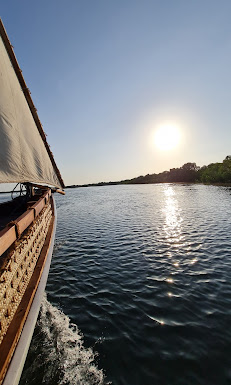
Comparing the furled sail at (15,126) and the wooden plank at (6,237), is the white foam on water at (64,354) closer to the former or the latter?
the wooden plank at (6,237)

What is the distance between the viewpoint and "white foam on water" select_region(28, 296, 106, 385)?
401cm

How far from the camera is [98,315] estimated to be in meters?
6.16

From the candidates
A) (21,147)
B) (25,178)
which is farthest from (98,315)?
(21,147)

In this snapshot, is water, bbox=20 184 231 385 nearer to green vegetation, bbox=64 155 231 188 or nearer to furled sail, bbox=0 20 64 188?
furled sail, bbox=0 20 64 188

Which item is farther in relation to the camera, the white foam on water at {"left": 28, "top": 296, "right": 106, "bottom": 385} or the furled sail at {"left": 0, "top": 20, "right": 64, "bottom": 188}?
the furled sail at {"left": 0, "top": 20, "right": 64, "bottom": 188}

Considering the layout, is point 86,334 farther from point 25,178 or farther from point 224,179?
point 224,179

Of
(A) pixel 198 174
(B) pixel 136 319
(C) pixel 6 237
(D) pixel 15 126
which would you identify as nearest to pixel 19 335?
(C) pixel 6 237

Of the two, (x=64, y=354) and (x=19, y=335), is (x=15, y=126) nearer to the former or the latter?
(x=19, y=335)

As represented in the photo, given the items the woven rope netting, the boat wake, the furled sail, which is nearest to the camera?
the woven rope netting

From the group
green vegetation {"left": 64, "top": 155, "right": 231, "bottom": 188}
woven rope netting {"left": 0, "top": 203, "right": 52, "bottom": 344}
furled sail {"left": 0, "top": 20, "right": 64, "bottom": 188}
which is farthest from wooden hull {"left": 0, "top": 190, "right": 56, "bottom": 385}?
green vegetation {"left": 64, "top": 155, "right": 231, "bottom": 188}

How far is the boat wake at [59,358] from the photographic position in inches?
157

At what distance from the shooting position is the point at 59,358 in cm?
448

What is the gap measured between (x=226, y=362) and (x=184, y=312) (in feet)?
5.70

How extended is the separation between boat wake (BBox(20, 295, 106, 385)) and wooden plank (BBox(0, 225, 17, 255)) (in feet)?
10.1
